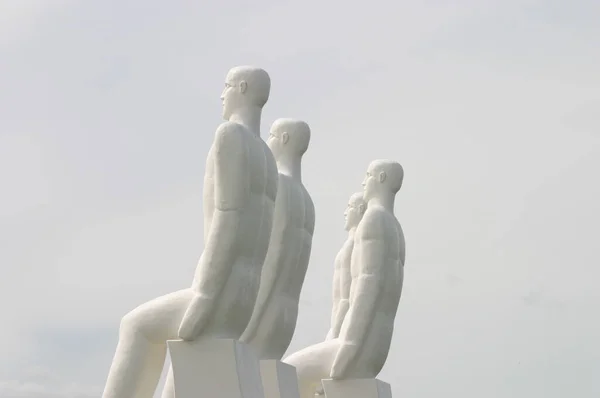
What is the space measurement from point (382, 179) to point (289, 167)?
2.16 meters

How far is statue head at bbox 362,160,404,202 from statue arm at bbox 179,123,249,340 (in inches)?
195

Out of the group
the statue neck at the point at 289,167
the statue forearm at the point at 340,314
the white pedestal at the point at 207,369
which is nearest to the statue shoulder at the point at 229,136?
the white pedestal at the point at 207,369

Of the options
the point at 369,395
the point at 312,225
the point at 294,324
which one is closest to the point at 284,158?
Result: the point at 312,225

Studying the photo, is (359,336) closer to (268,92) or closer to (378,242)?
(378,242)

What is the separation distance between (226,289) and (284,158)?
342 centimetres

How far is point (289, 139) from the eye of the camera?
50.1ft

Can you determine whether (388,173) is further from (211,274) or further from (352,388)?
(211,274)

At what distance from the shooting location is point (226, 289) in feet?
39.4

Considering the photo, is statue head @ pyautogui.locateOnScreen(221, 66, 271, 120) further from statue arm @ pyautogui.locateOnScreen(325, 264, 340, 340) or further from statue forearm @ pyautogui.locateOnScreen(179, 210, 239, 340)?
statue arm @ pyautogui.locateOnScreen(325, 264, 340, 340)

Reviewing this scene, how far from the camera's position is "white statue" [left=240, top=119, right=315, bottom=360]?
14.2m

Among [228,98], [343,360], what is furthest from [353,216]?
[228,98]

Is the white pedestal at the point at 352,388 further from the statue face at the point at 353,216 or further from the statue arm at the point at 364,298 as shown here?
the statue face at the point at 353,216

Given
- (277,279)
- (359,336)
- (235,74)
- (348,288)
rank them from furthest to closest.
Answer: (348,288) → (359,336) → (277,279) → (235,74)

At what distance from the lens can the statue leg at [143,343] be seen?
39.7 ft
